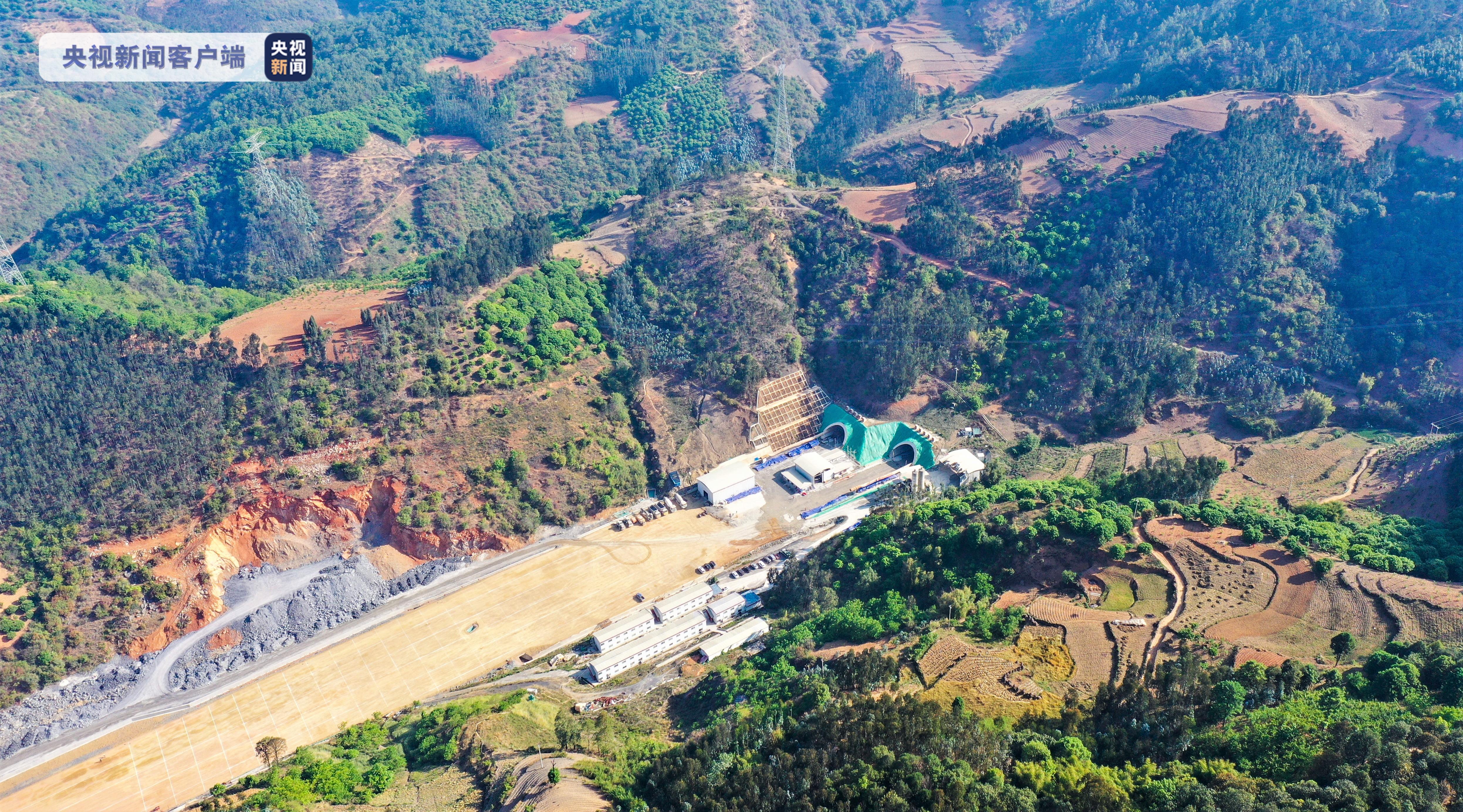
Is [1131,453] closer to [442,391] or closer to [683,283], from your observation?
[683,283]

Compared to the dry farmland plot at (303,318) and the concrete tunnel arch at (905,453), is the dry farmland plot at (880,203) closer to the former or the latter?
the concrete tunnel arch at (905,453)

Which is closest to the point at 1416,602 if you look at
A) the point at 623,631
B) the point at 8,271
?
the point at 623,631

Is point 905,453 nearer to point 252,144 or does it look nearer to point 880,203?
point 880,203

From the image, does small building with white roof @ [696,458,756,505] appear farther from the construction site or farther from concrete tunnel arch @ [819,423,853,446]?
concrete tunnel arch @ [819,423,853,446]

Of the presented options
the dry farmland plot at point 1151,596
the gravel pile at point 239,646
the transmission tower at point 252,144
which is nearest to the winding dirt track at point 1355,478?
the dry farmland plot at point 1151,596

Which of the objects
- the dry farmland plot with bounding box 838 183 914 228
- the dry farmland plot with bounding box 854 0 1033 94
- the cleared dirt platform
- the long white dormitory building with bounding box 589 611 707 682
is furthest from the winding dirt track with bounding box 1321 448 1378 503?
the cleared dirt platform

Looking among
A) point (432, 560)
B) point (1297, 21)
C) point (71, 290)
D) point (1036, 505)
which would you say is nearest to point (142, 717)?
point (432, 560)
